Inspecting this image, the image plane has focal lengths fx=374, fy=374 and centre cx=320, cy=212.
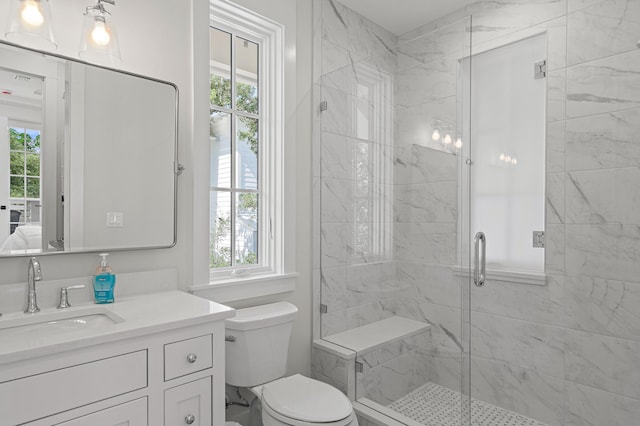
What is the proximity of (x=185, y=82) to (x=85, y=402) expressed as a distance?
138 cm

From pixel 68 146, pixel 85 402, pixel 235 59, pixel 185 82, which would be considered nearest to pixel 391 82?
pixel 235 59

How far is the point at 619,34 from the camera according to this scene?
1795 millimetres

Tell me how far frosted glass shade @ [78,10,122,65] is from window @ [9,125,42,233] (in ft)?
1.22

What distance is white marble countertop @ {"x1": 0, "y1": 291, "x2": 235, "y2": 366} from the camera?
992 millimetres

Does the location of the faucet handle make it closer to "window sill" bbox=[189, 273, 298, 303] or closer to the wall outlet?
the wall outlet

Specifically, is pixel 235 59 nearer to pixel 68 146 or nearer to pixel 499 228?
pixel 68 146

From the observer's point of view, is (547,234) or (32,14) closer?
(32,14)

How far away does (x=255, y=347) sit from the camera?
69.9 inches

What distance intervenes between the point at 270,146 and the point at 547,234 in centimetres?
170

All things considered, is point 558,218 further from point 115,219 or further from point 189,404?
point 115,219

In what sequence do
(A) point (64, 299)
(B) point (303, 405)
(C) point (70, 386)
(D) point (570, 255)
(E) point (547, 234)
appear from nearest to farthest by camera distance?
(C) point (70, 386) → (A) point (64, 299) → (B) point (303, 405) → (D) point (570, 255) → (E) point (547, 234)

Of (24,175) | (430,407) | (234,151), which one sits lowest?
(430,407)

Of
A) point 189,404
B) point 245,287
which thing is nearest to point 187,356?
point 189,404

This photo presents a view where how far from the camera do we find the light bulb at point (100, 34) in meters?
1.45
